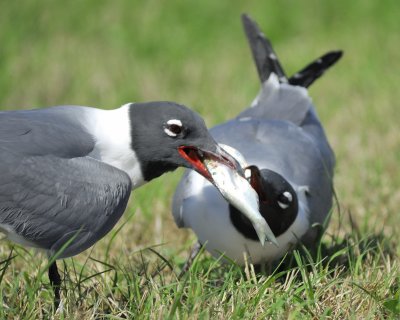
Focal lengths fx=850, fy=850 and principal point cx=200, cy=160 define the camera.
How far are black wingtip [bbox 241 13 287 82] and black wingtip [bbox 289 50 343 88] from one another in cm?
7

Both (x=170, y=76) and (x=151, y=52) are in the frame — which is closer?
(x=170, y=76)

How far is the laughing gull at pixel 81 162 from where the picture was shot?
2.67 m

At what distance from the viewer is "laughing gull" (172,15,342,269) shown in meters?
3.42

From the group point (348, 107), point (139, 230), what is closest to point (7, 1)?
point (348, 107)

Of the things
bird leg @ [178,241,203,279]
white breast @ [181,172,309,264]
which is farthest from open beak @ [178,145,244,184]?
bird leg @ [178,241,203,279]

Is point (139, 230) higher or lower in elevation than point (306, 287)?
lower

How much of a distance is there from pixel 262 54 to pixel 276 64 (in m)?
0.15

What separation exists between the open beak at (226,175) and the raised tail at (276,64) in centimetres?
170

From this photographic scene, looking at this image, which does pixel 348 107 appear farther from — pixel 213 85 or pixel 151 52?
pixel 151 52

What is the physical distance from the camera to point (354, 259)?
137 inches

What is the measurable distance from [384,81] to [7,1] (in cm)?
303

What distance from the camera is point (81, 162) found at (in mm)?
2752

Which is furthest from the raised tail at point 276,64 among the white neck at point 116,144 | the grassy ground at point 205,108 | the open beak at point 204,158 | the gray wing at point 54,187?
the gray wing at point 54,187

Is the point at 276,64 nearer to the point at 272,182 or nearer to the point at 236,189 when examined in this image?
the point at 272,182
